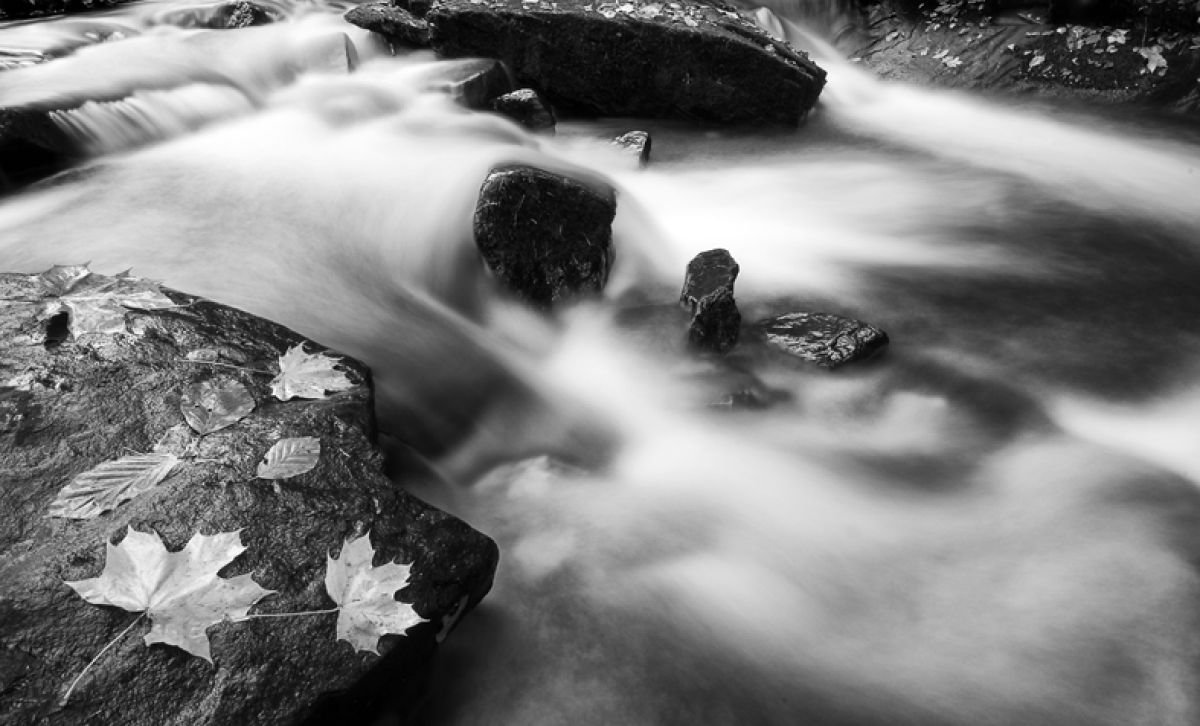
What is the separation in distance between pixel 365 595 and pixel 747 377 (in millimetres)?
2402

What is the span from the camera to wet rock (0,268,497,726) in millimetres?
1745

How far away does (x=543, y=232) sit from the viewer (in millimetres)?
4090

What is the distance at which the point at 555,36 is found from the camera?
667cm

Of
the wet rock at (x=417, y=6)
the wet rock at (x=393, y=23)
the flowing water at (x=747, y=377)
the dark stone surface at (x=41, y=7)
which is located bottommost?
the flowing water at (x=747, y=377)

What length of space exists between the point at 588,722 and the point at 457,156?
3.98 m

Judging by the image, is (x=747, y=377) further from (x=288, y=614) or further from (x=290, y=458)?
(x=288, y=614)

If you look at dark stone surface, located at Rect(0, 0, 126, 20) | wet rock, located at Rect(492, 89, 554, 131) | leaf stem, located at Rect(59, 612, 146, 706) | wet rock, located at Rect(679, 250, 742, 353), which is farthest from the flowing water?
dark stone surface, located at Rect(0, 0, 126, 20)

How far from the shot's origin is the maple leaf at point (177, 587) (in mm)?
1832

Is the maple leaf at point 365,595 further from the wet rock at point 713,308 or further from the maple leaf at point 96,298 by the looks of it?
the wet rock at point 713,308

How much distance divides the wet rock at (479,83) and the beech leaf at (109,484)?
4941 millimetres

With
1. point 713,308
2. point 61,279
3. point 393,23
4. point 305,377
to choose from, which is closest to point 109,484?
point 305,377

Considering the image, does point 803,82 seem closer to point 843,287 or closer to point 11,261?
point 843,287

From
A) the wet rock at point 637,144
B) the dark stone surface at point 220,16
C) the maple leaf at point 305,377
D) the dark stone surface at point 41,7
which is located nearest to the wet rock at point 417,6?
the dark stone surface at point 220,16

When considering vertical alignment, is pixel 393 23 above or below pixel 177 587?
above
